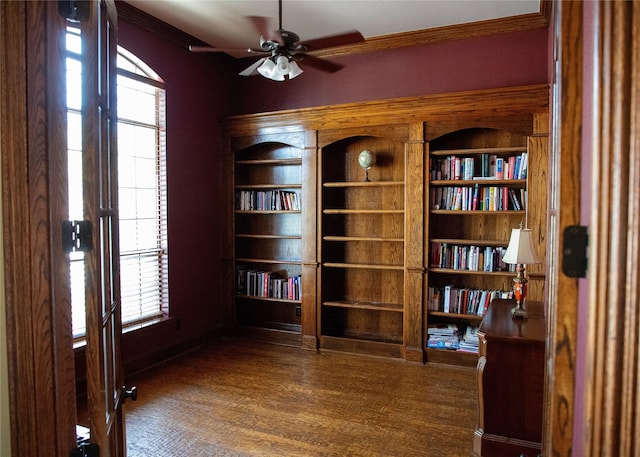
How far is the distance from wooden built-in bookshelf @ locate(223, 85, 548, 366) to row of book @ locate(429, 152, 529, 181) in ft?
0.05

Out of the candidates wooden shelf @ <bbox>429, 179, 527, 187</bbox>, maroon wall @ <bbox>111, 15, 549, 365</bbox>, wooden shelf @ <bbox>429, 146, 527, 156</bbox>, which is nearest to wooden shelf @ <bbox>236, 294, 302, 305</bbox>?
maroon wall @ <bbox>111, 15, 549, 365</bbox>

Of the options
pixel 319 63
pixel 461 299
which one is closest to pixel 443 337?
pixel 461 299

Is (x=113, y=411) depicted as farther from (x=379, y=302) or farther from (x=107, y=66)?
(x=379, y=302)

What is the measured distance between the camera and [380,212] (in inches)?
178

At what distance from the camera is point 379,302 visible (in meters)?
4.81

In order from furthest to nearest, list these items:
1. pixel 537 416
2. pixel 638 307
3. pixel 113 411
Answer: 1. pixel 537 416
2. pixel 113 411
3. pixel 638 307

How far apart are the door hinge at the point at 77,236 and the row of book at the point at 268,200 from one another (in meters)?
3.52

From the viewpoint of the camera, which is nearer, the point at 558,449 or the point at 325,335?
the point at 558,449

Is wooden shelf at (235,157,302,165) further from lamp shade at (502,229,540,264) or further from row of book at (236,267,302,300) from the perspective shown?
lamp shade at (502,229,540,264)

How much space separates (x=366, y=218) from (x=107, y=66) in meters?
3.39

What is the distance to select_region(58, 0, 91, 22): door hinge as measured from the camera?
4.42 ft

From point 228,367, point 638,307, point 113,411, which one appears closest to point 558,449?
point 638,307

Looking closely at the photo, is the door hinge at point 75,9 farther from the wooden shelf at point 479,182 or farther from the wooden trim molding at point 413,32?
the wooden shelf at point 479,182

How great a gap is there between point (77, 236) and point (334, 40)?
221 cm
